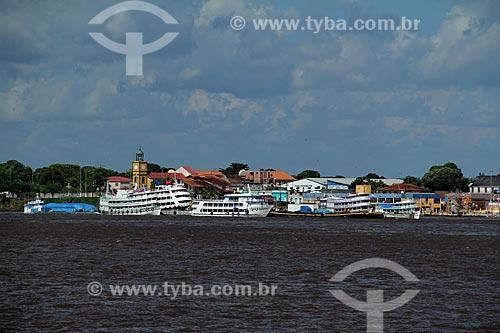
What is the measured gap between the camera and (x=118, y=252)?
192 ft

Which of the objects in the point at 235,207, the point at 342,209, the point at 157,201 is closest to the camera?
the point at 235,207

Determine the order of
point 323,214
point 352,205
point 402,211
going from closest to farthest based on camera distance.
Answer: point 352,205 → point 402,211 → point 323,214

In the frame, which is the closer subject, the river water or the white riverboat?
the river water

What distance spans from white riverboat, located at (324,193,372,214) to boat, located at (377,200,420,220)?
4.33 metres

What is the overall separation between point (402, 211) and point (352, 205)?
10.2 meters

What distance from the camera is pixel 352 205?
538 ft

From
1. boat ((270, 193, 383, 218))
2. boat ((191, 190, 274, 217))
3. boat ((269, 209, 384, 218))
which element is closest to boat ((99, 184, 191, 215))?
boat ((191, 190, 274, 217))

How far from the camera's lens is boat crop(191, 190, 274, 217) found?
157 metres

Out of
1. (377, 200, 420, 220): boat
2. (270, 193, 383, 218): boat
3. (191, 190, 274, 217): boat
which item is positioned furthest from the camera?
(377, 200, 420, 220): boat

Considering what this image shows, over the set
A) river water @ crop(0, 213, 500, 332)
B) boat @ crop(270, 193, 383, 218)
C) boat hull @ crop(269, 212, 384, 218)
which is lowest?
river water @ crop(0, 213, 500, 332)

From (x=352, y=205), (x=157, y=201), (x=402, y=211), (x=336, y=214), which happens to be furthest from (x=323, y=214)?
(x=157, y=201)

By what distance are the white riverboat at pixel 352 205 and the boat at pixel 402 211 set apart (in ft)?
14.2

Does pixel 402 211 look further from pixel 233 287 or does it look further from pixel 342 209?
pixel 233 287

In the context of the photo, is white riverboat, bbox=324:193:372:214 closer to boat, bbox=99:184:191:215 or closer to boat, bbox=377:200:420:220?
boat, bbox=377:200:420:220
